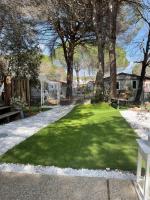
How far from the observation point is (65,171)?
15.8 ft

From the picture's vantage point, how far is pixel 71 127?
8914 mm

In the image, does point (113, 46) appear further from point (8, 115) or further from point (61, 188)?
point (61, 188)

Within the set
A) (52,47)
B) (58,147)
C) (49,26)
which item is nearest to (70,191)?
(58,147)

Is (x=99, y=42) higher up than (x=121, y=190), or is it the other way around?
(x=99, y=42)

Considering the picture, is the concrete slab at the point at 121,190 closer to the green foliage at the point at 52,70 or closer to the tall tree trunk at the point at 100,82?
the tall tree trunk at the point at 100,82

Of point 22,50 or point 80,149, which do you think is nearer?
point 80,149

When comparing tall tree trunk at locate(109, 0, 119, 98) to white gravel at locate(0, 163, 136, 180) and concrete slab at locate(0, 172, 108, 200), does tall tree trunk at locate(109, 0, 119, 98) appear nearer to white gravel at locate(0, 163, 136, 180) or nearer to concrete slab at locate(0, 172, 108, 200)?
white gravel at locate(0, 163, 136, 180)

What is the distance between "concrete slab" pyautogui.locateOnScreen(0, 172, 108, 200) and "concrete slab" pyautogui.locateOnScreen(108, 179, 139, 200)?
0.07m

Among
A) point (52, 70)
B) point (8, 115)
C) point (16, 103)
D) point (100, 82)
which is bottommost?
point (8, 115)

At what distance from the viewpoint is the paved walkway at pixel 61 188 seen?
385 centimetres

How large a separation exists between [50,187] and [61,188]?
134 millimetres

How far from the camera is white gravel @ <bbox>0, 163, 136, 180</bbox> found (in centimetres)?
456

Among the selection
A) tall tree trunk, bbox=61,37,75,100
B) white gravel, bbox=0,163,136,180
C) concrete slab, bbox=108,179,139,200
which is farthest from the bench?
tall tree trunk, bbox=61,37,75,100

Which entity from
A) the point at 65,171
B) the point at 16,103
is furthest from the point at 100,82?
the point at 65,171
